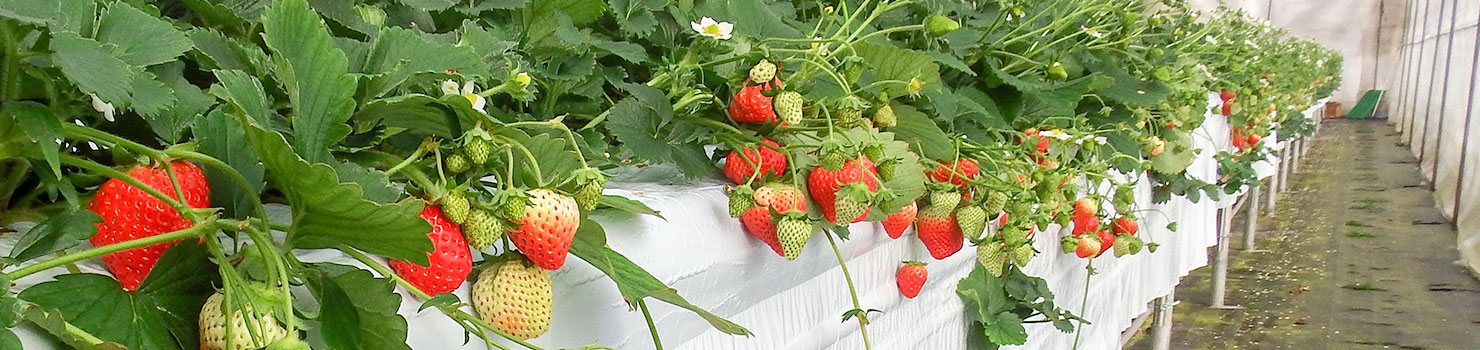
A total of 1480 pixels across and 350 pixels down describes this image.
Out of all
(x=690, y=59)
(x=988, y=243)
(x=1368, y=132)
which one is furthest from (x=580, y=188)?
(x=1368, y=132)

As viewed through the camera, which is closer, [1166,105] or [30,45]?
[30,45]

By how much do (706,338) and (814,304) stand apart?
0.43 feet

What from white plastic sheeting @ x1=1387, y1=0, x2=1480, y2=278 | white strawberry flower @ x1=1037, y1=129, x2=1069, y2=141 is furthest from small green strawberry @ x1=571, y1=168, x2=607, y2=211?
white plastic sheeting @ x1=1387, y1=0, x2=1480, y2=278

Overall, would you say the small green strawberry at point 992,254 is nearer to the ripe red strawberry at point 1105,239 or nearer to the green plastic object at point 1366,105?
the ripe red strawberry at point 1105,239

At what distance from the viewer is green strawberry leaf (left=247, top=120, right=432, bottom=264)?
9.9 inches

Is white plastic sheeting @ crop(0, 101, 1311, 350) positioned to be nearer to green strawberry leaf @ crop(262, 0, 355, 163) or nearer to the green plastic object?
green strawberry leaf @ crop(262, 0, 355, 163)

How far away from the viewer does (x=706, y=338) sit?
536 millimetres

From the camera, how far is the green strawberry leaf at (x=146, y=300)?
255mm

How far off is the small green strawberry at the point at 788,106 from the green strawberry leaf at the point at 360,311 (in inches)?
12.2

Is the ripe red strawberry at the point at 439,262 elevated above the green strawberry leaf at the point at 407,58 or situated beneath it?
situated beneath

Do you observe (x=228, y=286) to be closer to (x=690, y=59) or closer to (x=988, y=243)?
(x=690, y=59)

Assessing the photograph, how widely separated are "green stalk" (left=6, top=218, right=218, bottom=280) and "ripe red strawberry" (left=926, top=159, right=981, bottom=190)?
1.68ft

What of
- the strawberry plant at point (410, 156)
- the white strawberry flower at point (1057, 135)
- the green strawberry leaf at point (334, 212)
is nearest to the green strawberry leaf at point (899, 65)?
the strawberry plant at point (410, 156)

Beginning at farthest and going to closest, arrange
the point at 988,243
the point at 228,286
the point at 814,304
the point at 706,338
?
1. the point at 988,243
2. the point at 814,304
3. the point at 706,338
4. the point at 228,286
